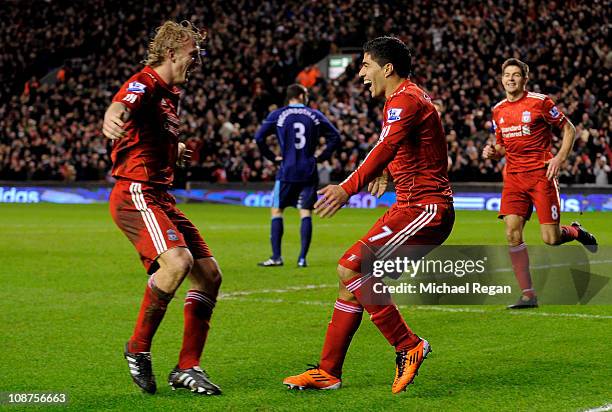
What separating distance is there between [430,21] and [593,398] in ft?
97.7

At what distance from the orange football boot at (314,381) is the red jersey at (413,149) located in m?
1.11

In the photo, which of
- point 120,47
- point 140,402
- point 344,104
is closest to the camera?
point 140,402

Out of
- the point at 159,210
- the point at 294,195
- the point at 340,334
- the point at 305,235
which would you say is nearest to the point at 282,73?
the point at 294,195

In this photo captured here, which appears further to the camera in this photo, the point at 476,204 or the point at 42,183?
the point at 42,183

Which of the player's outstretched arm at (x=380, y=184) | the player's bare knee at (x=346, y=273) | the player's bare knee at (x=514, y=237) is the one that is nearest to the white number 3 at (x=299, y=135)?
the player's bare knee at (x=514, y=237)

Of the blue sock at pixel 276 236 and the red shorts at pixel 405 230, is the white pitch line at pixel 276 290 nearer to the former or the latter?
the blue sock at pixel 276 236

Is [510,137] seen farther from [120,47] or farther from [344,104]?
[120,47]

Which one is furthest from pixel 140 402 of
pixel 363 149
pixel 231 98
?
pixel 231 98

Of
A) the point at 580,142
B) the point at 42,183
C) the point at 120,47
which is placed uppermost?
the point at 120,47

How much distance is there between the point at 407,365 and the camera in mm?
5590

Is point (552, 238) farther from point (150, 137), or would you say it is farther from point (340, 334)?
point (150, 137)

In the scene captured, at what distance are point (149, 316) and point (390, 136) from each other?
169 centimetres

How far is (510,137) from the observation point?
380 inches

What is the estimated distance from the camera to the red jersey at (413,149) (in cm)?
561
